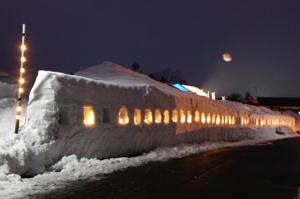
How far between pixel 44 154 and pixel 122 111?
7.30 m

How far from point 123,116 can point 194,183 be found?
30.6 feet

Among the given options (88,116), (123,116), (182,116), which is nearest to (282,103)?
(182,116)

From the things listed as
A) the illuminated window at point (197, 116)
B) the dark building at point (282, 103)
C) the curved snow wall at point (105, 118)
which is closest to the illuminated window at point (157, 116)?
the curved snow wall at point (105, 118)

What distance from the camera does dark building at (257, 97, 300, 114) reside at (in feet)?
406

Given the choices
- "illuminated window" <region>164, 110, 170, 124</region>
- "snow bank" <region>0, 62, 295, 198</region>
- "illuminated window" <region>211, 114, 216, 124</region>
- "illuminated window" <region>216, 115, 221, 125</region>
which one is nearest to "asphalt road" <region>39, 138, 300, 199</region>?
"snow bank" <region>0, 62, 295, 198</region>

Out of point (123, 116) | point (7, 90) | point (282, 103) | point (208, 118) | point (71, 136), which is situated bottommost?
point (71, 136)

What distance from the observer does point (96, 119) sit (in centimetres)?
1866

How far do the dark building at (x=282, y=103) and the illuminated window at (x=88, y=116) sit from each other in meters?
110

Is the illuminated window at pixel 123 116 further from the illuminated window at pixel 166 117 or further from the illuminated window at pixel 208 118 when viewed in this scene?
the illuminated window at pixel 208 118

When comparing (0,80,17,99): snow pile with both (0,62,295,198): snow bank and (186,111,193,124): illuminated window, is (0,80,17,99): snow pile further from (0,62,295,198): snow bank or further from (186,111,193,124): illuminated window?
(186,111,193,124): illuminated window

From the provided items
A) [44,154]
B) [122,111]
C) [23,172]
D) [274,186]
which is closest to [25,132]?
[44,154]

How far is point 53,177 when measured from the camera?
13.3m

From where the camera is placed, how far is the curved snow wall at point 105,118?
15.7 meters

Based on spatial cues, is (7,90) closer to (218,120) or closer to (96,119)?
(96,119)
